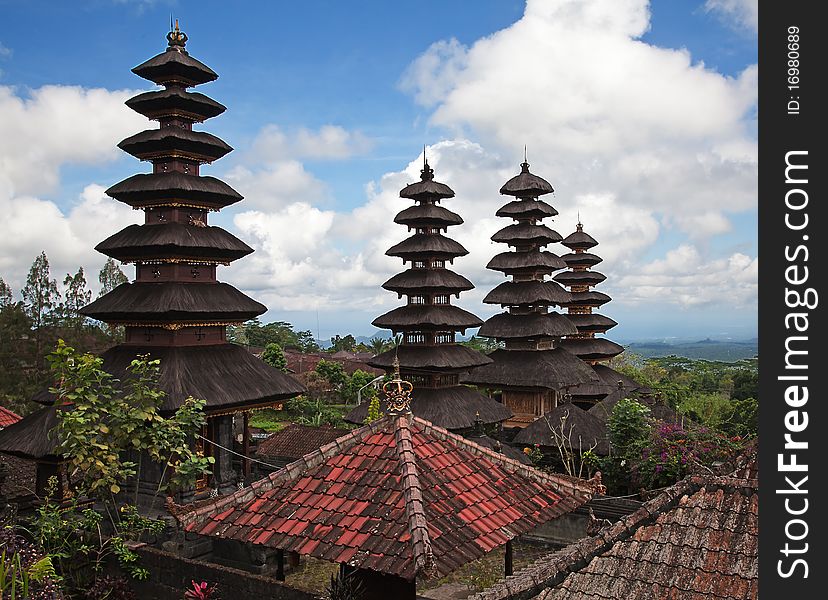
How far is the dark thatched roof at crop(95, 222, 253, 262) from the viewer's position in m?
18.8

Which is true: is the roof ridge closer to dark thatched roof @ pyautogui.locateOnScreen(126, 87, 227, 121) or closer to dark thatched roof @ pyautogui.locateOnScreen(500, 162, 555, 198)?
dark thatched roof @ pyautogui.locateOnScreen(126, 87, 227, 121)

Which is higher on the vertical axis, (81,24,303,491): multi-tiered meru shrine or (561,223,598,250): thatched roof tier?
(561,223,598,250): thatched roof tier

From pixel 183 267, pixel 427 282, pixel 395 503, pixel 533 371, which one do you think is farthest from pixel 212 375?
pixel 533 371

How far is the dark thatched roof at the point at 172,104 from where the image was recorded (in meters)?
19.8

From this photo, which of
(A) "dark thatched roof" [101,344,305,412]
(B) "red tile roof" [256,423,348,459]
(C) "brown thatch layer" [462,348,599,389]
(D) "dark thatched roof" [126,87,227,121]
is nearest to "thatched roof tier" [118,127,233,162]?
(D) "dark thatched roof" [126,87,227,121]

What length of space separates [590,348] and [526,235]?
856cm

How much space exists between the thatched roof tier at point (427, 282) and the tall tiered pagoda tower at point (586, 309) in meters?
11.2

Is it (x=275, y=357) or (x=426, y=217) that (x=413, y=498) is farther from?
(x=275, y=357)

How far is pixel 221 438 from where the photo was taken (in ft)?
61.5

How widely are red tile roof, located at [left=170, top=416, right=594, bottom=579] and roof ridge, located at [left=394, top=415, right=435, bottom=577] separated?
0.01m

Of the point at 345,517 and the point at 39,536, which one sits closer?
the point at 345,517
